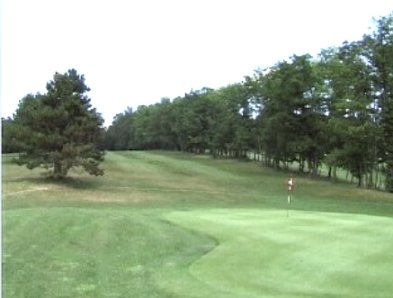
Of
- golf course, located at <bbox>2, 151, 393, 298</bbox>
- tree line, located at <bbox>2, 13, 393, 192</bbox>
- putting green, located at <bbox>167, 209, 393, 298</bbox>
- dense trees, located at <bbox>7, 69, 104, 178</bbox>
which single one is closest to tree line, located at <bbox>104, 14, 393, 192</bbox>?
tree line, located at <bbox>2, 13, 393, 192</bbox>

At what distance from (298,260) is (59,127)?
101 ft

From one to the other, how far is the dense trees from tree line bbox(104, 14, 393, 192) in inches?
747

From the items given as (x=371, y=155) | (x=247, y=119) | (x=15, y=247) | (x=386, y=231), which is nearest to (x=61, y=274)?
(x=15, y=247)

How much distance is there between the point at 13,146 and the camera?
40.1 metres

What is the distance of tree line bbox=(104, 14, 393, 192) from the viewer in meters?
46.4

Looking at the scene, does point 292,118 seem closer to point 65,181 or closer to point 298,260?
point 65,181

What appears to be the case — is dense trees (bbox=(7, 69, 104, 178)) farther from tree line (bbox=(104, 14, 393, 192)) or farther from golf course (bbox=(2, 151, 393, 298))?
golf course (bbox=(2, 151, 393, 298))

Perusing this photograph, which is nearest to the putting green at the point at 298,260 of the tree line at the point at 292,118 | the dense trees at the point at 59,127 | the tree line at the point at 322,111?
the tree line at the point at 292,118

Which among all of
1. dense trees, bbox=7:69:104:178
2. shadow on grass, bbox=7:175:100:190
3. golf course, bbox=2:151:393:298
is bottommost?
shadow on grass, bbox=7:175:100:190

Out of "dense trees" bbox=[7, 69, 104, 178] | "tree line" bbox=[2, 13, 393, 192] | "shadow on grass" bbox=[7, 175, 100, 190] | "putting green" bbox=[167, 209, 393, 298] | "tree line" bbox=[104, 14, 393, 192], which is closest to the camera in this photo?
"putting green" bbox=[167, 209, 393, 298]

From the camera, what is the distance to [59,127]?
40250mm

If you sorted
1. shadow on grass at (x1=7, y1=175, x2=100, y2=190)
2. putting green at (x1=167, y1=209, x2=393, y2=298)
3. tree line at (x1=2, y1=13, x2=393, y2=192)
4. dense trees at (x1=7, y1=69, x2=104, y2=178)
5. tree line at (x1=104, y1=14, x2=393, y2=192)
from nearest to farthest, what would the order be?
1. putting green at (x1=167, y1=209, x2=393, y2=298)
2. dense trees at (x1=7, y1=69, x2=104, y2=178)
3. tree line at (x1=2, y1=13, x2=393, y2=192)
4. shadow on grass at (x1=7, y1=175, x2=100, y2=190)
5. tree line at (x1=104, y1=14, x2=393, y2=192)

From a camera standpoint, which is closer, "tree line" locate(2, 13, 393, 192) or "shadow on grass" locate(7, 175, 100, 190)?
"tree line" locate(2, 13, 393, 192)

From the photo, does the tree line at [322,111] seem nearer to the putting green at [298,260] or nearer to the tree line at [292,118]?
the tree line at [292,118]
